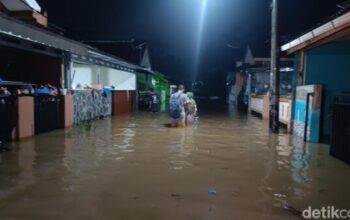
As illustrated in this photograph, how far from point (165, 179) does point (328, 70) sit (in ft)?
28.0

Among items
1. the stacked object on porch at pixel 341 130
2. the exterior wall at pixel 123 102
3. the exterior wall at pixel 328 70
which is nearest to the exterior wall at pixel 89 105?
the exterior wall at pixel 123 102

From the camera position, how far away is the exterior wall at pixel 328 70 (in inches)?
500

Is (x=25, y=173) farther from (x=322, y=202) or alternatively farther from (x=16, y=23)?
(x=322, y=202)

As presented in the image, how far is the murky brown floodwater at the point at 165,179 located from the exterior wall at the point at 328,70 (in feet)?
5.51

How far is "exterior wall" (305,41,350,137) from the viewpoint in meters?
12.7

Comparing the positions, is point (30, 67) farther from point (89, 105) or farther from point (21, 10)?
point (21, 10)

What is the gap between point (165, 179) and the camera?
7.35 m

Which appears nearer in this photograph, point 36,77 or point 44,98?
point 44,98

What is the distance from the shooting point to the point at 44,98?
567 inches

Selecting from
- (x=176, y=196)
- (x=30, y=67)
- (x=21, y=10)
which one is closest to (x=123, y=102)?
(x=21, y=10)

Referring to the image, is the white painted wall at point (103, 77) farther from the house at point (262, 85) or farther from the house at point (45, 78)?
the house at point (262, 85)

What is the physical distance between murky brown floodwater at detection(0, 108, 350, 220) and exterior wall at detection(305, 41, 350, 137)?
1.68m

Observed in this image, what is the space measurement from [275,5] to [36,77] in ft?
34.0

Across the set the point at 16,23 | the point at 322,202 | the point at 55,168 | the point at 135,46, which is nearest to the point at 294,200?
the point at 322,202
